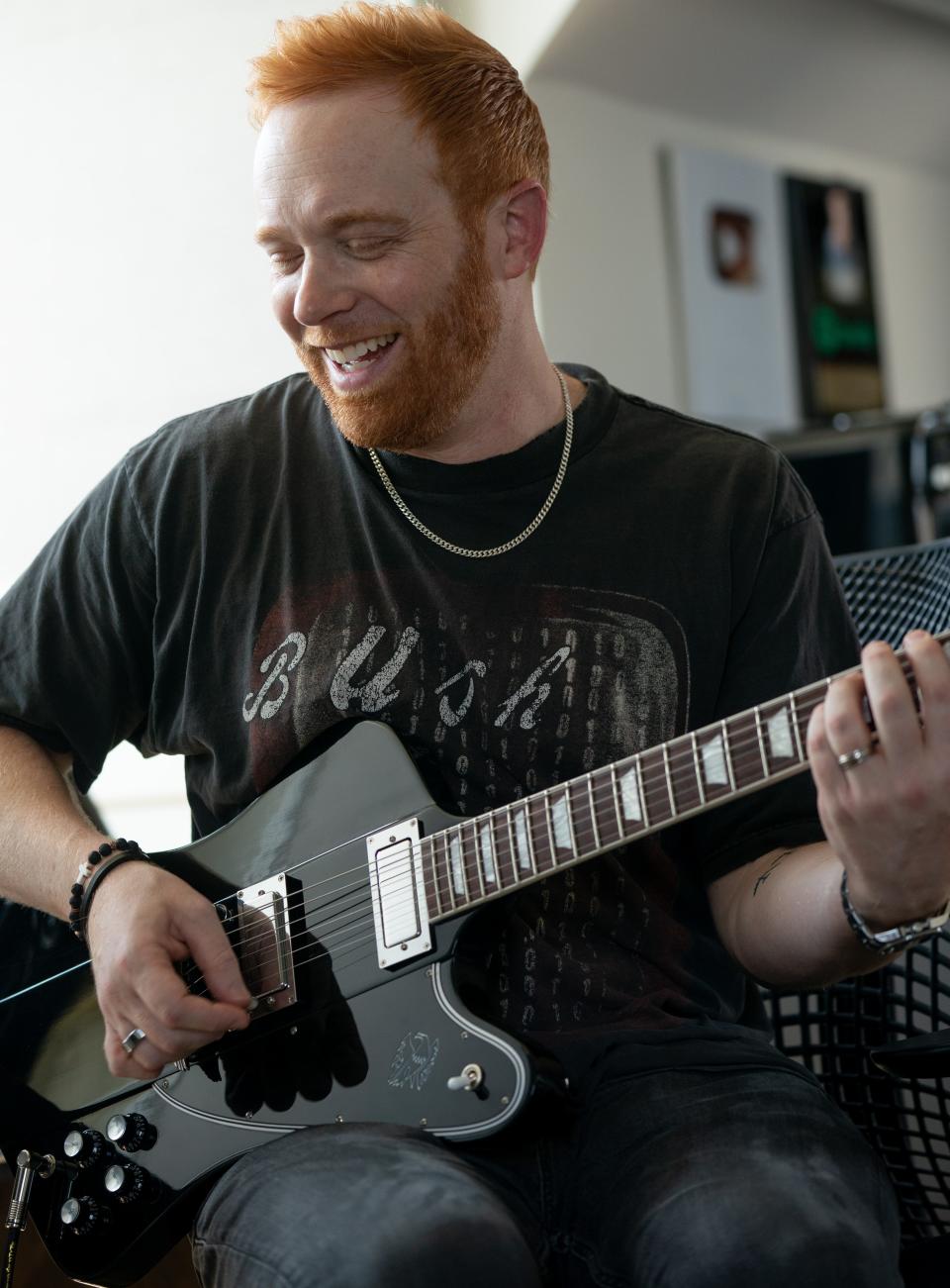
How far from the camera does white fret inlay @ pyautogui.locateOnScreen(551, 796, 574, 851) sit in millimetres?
994

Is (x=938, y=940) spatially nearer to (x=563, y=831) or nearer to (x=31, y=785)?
(x=563, y=831)

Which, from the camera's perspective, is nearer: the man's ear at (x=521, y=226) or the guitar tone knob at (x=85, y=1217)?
the guitar tone knob at (x=85, y=1217)

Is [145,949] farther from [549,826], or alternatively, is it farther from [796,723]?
[796,723]

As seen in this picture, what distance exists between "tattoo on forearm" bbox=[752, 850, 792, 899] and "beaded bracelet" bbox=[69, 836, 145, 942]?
50 centimetres

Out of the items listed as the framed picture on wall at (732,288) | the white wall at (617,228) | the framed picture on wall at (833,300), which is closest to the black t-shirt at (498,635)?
the white wall at (617,228)

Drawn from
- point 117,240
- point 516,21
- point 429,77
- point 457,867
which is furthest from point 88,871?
point 516,21

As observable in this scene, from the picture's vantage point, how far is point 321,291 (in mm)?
1187

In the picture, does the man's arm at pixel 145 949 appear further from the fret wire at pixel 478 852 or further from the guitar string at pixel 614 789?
the fret wire at pixel 478 852

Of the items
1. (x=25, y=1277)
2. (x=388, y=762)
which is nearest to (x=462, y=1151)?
(x=388, y=762)

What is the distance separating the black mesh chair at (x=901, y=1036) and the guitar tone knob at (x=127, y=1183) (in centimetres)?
56

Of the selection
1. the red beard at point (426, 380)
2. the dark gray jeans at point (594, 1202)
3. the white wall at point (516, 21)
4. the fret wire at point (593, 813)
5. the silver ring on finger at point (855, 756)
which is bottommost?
the dark gray jeans at point (594, 1202)

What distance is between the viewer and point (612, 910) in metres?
1.13

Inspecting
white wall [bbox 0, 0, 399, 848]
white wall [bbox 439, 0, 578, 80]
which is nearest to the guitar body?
white wall [bbox 0, 0, 399, 848]

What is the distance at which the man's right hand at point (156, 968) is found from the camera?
3.40 ft
